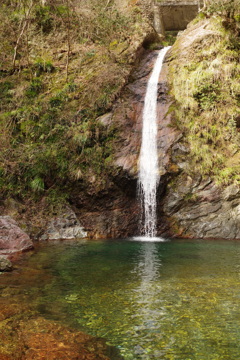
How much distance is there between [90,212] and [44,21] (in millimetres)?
14447

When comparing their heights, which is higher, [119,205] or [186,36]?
[186,36]

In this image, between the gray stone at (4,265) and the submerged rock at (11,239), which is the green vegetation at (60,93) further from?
the gray stone at (4,265)

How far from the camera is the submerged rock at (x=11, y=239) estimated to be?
905 cm

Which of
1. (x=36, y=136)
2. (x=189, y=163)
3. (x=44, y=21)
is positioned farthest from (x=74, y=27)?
(x=189, y=163)

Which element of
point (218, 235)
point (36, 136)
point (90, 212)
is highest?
point (36, 136)

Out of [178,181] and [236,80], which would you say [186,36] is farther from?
[178,181]

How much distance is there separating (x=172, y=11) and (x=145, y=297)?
26.6 metres

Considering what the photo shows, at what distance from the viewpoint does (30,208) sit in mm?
13391

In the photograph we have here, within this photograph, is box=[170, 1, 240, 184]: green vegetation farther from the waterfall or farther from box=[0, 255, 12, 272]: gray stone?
box=[0, 255, 12, 272]: gray stone

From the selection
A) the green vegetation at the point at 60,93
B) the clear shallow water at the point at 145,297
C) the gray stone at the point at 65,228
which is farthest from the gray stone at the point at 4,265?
the green vegetation at the point at 60,93

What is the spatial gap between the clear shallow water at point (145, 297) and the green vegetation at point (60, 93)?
5.81 m

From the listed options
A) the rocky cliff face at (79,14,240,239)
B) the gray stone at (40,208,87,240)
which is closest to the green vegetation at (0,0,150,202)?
the rocky cliff face at (79,14,240,239)

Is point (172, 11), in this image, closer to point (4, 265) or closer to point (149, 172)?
point (149, 172)

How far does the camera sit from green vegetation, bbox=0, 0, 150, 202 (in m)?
13.9
